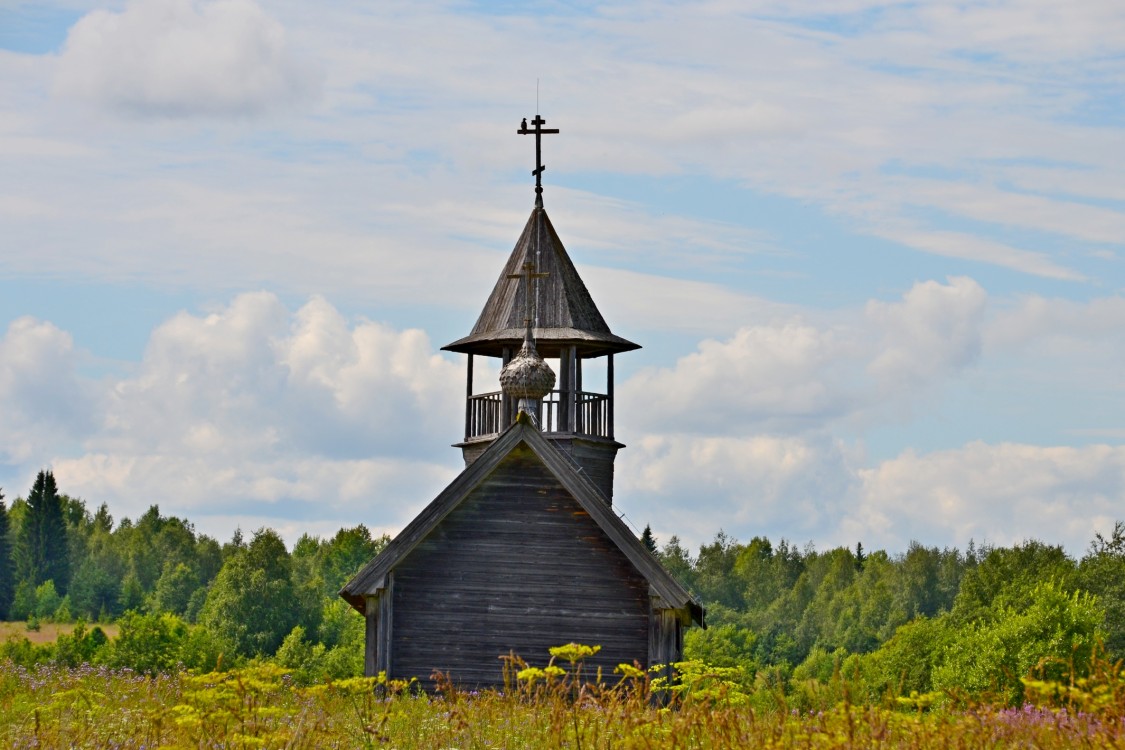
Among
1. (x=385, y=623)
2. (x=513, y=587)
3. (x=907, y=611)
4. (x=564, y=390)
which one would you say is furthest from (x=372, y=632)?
(x=907, y=611)

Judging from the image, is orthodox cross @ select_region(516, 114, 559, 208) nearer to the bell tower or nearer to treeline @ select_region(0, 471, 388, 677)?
the bell tower

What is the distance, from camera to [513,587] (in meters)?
22.1

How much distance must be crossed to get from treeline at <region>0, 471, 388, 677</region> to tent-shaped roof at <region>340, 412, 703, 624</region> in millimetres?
29576

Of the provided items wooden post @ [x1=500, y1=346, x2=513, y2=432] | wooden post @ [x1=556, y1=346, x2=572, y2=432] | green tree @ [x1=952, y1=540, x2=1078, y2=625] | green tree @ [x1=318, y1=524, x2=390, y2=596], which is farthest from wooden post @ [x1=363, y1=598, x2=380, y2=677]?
green tree @ [x1=318, y1=524, x2=390, y2=596]

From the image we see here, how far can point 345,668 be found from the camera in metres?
69.5

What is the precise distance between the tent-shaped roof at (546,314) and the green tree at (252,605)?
58.0 m

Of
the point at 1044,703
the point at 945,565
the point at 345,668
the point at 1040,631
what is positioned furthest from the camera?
the point at 945,565

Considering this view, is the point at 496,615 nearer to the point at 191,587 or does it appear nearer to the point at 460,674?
the point at 460,674

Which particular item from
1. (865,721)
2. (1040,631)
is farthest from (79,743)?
(1040,631)

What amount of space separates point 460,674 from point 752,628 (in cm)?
9552

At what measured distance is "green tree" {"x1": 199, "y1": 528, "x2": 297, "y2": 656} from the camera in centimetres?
8506

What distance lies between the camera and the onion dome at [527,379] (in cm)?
2466

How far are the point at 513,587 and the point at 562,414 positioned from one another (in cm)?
675

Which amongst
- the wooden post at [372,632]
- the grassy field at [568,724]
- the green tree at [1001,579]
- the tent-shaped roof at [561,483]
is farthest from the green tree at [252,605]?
the grassy field at [568,724]
